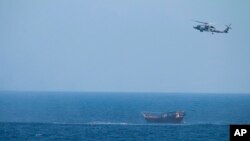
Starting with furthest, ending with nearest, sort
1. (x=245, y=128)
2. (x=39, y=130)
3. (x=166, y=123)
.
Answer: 1. (x=166, y=123)
2. (x=39, y=130)
3. (x=245, y=128)

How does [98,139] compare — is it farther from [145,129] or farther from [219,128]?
[219,128]

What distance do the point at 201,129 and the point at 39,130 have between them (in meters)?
32.5

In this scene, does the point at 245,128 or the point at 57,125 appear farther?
the point at 57,125

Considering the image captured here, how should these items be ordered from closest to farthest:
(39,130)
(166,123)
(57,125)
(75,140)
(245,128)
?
(245,128), (75,140), (39,130), (57,125), (166,123)

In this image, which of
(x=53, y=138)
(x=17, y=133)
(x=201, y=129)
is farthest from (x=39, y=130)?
(x=201, y=129)

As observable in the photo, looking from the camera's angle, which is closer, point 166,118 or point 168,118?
point 168,118

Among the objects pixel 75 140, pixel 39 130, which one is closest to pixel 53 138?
pixel 75 140

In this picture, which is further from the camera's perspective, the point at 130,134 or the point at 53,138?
the point at 130,134

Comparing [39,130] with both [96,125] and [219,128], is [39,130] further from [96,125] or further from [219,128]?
[219,128]

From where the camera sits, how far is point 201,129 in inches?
4712

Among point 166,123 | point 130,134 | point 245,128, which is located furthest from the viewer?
point 166,123

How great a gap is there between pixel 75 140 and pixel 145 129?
26181 millimetres

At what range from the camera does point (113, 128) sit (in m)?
122

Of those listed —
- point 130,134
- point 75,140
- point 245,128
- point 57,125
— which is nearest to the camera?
point 245,128
